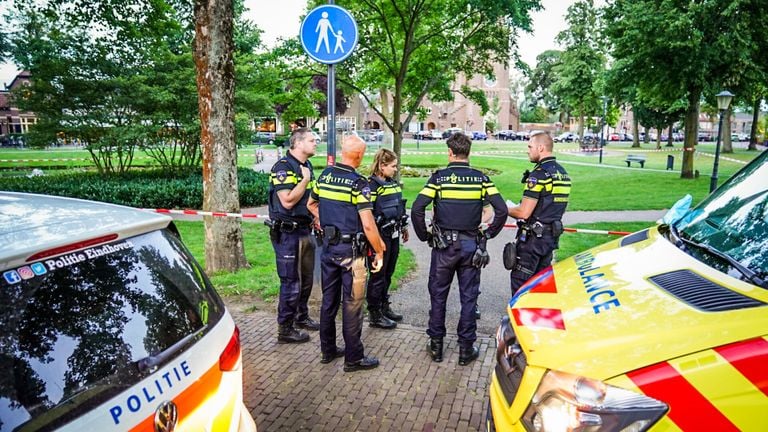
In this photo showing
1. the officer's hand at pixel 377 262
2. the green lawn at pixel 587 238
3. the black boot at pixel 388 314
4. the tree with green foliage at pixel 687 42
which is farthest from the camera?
the tree with green foliage at pixel 687 42

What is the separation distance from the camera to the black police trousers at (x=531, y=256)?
4934 mm

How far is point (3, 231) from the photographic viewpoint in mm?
1775

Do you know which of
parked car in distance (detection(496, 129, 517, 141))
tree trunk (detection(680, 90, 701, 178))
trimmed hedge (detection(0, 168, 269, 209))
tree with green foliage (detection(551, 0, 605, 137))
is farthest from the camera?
parked car in distance (detection(496, 129, 517, 141))

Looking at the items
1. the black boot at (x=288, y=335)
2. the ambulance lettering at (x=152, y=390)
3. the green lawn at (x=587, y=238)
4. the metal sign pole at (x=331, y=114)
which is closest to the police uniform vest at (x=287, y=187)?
the metal sign pole at (x=331, y=114)

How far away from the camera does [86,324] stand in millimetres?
1653

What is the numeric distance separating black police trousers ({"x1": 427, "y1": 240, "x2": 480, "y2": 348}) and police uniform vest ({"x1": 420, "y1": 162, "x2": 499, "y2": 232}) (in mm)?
189

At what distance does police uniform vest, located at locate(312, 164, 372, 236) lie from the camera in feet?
13.4

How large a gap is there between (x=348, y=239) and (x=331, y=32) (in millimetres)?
2528

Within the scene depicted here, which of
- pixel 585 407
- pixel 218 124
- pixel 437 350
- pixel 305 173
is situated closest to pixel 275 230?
pixel 305 173

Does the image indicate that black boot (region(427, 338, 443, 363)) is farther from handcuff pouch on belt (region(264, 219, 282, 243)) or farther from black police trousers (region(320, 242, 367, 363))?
handcuff pouch on belt (region(264, 219, 282, 243))

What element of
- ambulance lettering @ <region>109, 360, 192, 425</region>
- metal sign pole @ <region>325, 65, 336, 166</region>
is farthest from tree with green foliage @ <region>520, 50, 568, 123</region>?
ambulance lettering @ <region>109, 360, 192, 425</region>

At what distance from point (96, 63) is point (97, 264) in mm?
14504

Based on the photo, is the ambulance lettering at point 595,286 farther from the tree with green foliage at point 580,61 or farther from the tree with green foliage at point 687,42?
the tree with green foliage at point 580,61

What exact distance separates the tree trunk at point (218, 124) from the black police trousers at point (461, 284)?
3.90 metres
